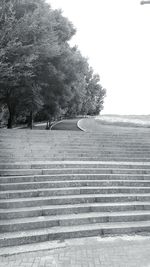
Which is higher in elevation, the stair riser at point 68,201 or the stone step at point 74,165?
the stone step at point 74,165

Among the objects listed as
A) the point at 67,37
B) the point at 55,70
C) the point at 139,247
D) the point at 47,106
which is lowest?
the point at 139,247

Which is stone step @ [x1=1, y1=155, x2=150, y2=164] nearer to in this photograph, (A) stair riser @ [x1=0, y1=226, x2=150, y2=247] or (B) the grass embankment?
(A) stair riser @ [x1=0, y1=226, x2=150, y2=247]

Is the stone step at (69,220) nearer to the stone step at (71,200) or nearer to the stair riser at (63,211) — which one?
the stair riser at (63,211)

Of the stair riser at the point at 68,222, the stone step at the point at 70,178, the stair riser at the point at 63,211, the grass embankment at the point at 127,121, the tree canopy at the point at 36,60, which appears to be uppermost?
the tree canopy at the point at 36,60

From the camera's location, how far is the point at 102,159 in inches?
398

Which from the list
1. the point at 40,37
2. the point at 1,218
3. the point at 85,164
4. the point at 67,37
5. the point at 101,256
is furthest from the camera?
the point at 67,37

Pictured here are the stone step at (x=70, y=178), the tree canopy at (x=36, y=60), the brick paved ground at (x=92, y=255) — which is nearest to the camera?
the brick paved ground at (x=92, y=255)

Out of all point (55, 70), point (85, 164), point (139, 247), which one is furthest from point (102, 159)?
point (55, 70)

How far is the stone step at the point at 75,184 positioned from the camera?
725cm

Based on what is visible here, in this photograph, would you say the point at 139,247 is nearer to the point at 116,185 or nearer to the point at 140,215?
the point at 140,215

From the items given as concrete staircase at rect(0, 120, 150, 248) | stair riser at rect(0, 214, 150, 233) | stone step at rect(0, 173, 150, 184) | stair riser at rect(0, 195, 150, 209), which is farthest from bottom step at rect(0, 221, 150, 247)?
stone step at rect(0, 173, 150, 184)

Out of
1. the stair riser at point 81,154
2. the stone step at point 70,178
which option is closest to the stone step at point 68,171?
the stone step at point 70,178

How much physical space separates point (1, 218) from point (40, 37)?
11300 mm

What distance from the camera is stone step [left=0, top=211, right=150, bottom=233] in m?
5.84
